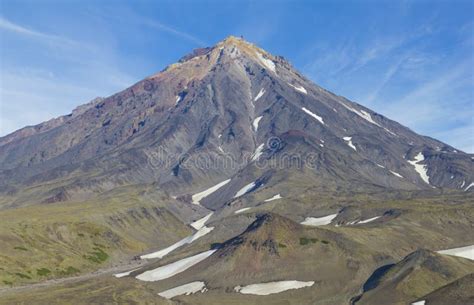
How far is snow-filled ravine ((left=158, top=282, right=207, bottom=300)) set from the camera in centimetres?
19031

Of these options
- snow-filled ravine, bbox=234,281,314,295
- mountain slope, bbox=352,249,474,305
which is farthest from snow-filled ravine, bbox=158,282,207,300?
mountain slope, bbox=352,249,474,305

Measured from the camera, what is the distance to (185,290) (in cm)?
19362

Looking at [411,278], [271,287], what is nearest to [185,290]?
[271,287]

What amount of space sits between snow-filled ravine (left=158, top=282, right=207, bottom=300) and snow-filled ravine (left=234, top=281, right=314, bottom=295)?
11.7 metres

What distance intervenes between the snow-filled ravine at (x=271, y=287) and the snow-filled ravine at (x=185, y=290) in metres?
11.7

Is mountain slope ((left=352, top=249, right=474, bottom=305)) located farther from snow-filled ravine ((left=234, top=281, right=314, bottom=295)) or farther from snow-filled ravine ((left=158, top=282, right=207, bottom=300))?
snow-filled ravine ((left=158, top=282, right=207, bottom=300))

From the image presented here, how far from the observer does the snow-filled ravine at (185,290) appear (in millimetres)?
190312

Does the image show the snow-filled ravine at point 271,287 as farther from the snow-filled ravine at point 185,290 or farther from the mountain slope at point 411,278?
the mountain slope at point 411,278

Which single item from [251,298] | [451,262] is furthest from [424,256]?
[251,298]

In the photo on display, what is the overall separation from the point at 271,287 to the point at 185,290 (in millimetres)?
26848

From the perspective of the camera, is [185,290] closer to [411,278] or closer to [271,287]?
[271,287]

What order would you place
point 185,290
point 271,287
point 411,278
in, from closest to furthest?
point 411,278, point 271,287, point 185,290

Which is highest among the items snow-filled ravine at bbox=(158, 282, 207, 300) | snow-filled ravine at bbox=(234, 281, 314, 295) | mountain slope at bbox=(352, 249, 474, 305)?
snow-filled ravine at bbox=(158, 282, 207, 300)

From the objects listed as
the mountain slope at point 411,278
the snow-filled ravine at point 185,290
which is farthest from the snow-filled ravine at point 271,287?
the mountain slope at point 411,278
